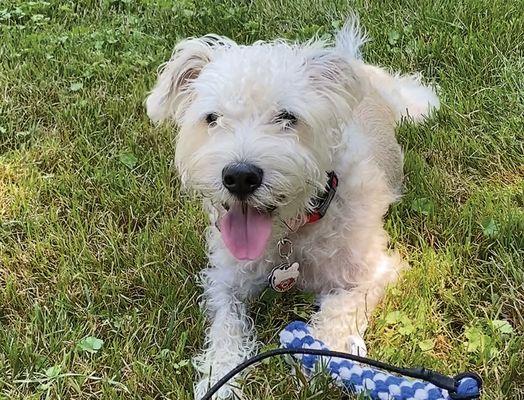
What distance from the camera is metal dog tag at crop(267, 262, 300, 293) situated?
3273 millimetres

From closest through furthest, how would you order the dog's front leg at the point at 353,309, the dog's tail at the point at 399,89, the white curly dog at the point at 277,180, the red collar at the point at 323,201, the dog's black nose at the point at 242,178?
the dog's black nose at the point at 242,178 < the white curly dog at the point at 277,180 < the dog's front leg at the point at 353,309 < the red collar at the point at 323,201 < the dog's tail at the point at 399,89

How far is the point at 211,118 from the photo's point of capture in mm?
3102

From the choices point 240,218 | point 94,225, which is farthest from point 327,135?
point 94,225

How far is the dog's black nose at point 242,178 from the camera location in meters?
2.80

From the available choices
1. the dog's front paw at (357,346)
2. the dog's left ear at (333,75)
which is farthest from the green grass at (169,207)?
the dog's left ear at (333,75)

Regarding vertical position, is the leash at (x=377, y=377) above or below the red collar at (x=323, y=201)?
below

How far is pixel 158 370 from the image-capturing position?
118 inches

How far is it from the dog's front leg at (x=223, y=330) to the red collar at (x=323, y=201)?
0.45 m

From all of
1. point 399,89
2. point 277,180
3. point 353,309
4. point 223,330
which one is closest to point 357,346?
point 353,309

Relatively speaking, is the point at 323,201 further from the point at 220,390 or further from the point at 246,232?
the point at 220,390

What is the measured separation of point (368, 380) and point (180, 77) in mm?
1542

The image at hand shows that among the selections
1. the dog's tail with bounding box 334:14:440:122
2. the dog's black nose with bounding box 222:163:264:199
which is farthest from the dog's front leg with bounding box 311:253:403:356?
the dog's tail with bounding box 334:14:440:122

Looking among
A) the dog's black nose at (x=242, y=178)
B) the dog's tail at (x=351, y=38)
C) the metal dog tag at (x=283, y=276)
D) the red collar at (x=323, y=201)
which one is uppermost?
the dog's black nose at (x=242, y=178)

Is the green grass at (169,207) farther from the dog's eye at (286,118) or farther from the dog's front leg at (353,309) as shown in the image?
the dog's eye at (286,118)
